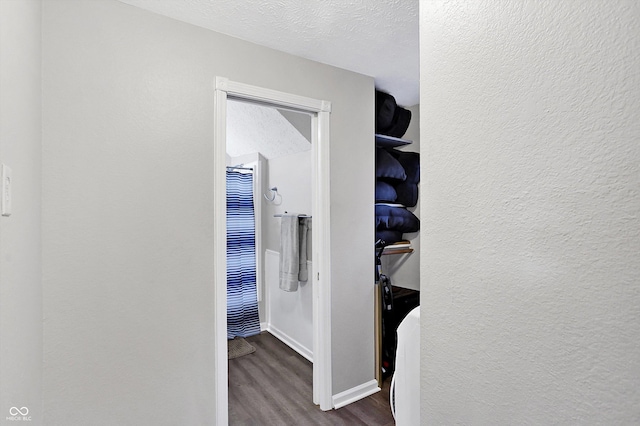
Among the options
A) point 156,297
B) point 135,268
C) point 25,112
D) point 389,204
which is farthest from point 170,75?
point 389,204

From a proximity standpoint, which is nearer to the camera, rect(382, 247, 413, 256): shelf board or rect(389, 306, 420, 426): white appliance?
rect(389, 306, 420, 426): white appliance

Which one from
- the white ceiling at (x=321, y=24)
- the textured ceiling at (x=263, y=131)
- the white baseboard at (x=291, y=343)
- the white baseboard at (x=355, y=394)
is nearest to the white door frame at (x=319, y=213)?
the white baseboard at (x=355, y=394)

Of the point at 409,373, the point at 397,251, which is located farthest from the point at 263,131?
the point at 409,373

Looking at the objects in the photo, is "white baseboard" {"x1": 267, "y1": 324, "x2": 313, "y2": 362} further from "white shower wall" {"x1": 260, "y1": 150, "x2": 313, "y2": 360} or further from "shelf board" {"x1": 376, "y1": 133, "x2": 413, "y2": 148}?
"shelf board" {"x1": 376, "y1": 133, "x2": 413, "y2": 148}

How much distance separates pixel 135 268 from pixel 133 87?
0.89m

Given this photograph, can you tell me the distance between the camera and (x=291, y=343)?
10.6 ft

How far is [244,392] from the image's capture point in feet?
7.94

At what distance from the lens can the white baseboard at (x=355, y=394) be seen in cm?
225

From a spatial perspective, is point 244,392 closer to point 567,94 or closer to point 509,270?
point 509,270

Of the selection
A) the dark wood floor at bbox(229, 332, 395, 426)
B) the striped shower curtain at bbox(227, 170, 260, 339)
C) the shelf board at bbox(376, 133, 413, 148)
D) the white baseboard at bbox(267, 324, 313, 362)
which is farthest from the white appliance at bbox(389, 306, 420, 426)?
the striped shower curtain at bbox(227, 170, 260, 339)

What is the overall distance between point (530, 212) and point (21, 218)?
1.41 metres

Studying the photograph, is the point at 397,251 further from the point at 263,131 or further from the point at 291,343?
the point at 263,131

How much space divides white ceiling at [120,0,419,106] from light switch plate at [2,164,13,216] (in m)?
1.14

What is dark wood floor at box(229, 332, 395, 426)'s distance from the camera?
211cm
